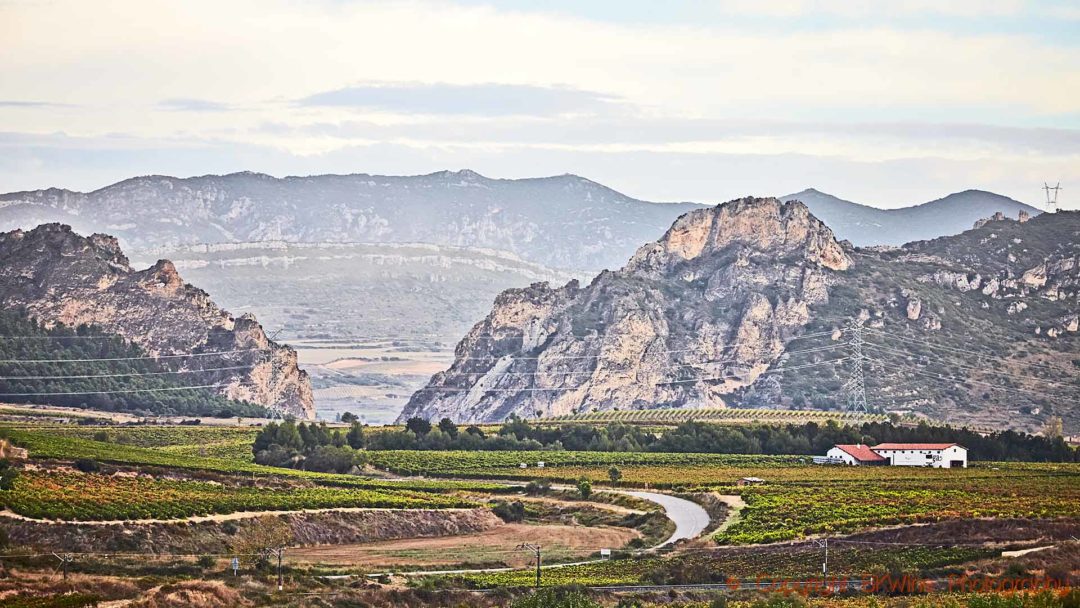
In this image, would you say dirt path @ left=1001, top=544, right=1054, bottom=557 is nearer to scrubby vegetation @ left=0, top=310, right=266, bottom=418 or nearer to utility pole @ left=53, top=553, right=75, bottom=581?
utility pole @ left=53, top=553, right=75, bottom=581

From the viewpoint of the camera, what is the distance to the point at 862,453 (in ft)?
452

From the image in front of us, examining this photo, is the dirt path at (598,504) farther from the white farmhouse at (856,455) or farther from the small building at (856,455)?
the white farmhouse at (856,455)

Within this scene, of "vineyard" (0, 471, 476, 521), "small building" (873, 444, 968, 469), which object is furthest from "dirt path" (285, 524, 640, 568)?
"small building" (873, 444, 968, 469)

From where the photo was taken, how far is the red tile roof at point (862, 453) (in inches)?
5384

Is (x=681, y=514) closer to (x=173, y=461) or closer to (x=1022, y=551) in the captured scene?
(x=1022, y=551)

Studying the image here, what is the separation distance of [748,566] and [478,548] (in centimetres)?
1790

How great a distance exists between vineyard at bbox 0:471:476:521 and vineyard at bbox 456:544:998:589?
18.5m

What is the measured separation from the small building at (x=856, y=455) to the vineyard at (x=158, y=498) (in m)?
38.0

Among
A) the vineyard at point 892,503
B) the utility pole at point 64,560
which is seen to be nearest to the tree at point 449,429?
the vineyard at point 892,503

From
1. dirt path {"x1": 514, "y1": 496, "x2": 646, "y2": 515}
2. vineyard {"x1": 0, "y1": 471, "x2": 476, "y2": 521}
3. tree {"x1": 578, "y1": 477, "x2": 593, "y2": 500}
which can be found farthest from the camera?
tree {"x1": 578, "y1": 477, "x2": 593, "y2": 500}

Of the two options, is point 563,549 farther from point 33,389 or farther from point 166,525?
point 33,389

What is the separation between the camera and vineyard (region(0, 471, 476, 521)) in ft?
286

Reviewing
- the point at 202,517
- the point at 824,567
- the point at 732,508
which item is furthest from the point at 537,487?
the point at 824,567

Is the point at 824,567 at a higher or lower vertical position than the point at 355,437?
higher
